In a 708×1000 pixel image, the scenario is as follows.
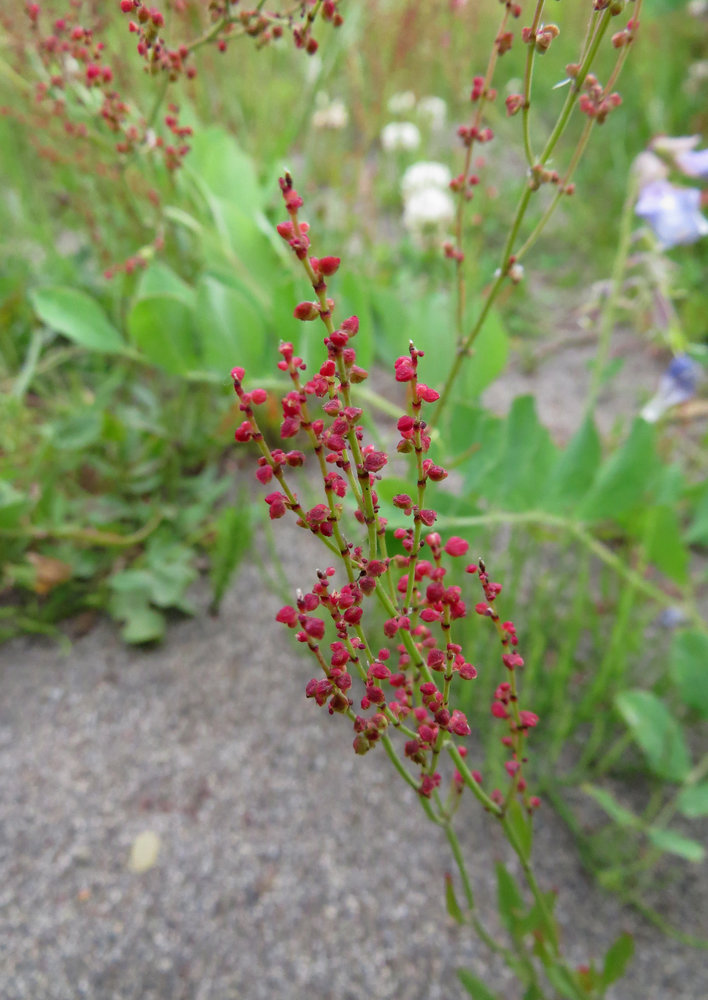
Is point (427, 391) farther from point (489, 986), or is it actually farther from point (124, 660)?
point (124, 660)

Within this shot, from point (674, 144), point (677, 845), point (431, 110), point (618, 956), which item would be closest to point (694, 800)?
point (677, 845)

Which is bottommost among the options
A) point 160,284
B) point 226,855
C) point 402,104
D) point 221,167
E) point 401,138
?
point 226,855

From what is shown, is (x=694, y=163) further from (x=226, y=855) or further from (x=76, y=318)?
(x=226, y=855)

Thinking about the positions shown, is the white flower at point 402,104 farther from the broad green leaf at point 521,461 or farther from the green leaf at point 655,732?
the green leaf at point 655,732

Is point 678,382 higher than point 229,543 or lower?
higher

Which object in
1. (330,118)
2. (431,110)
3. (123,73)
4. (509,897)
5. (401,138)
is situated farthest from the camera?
(431,110)

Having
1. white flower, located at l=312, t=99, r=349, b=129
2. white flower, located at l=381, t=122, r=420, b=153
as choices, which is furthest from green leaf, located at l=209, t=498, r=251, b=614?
white flower, located at l=381, t=122, r=420, b=153

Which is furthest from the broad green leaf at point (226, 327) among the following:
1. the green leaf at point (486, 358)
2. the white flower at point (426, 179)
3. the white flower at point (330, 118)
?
the white flower at point (330, 118)
